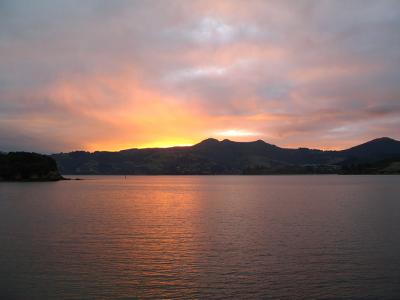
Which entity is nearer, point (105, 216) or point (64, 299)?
point (64, 299)

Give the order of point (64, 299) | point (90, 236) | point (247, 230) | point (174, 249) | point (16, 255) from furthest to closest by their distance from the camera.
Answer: point (247, 230), point (90, 236), point (174, 249), point (16, 255), point (64, 299)

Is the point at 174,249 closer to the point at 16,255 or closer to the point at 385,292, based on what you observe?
the point at 16,255

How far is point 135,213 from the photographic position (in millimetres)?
81062

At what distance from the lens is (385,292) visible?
94.9 feet

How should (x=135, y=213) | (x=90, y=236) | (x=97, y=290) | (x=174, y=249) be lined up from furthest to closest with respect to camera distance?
(x=135, y=213) < (x=90, y=236) < (x=174, y=249) < (x=97, y=290)

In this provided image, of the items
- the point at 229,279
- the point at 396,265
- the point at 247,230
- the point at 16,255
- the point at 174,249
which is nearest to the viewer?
the point at 229,279

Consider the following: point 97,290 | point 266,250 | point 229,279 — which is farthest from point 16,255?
point 266,250

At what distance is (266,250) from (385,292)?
15385 millimetres

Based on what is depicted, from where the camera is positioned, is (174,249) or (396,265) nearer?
(396,265)

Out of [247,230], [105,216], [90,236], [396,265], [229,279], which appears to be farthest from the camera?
[105,216]

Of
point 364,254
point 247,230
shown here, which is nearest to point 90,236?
point 247,230

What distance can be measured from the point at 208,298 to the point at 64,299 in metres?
9.96

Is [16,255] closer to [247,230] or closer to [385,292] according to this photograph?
[247,230]

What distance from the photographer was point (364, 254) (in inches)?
1613
